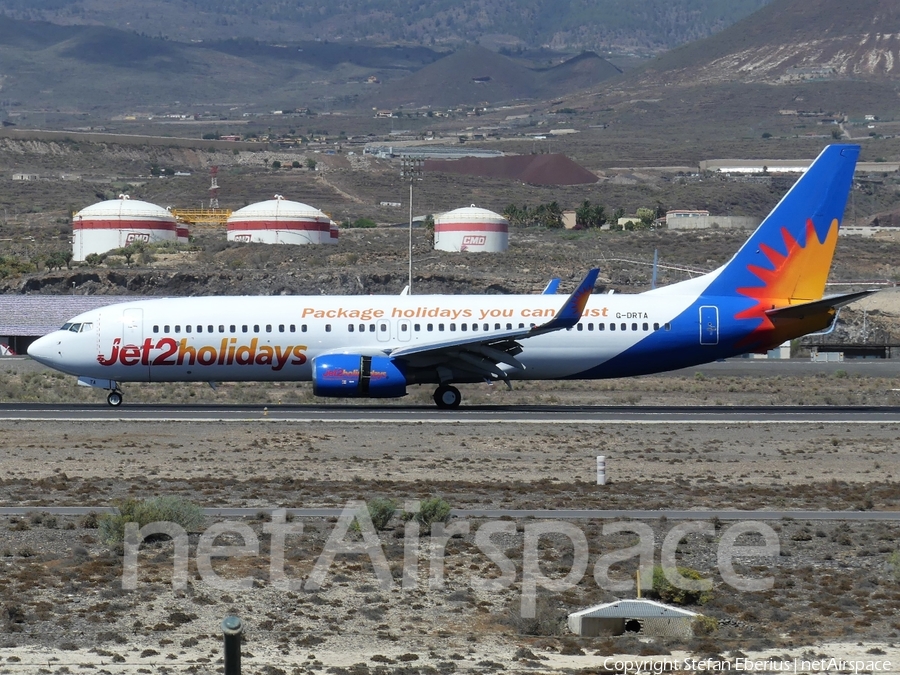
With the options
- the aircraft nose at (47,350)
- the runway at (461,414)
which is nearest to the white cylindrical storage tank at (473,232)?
the runway at (461,414)

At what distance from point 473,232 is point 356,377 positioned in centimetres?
6865

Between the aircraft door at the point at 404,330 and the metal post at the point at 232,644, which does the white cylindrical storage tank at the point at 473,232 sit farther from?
the metal post at the point at 232,644

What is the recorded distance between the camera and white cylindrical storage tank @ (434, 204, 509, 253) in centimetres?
10806

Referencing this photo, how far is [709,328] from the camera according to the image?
41.9 m

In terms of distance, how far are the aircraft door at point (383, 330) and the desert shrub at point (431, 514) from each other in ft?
65.8

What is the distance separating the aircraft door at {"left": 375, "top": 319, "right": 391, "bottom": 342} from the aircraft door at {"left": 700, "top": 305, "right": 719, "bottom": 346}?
9.55 m

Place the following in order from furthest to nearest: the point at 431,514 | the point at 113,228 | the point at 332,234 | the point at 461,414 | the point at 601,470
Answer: the point at 332,234
the point at 113,228
the point at 461,414
the point at 601,470
the point at 431,514

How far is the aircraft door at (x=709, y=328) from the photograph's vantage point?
41.9 m

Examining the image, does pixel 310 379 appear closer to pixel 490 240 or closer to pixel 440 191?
pixel 490 240

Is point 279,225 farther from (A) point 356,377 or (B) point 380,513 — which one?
(B) point 380,513

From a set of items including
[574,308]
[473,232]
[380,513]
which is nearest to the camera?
[380,513]

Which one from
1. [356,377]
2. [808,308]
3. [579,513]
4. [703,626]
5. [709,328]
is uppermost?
[808,308]

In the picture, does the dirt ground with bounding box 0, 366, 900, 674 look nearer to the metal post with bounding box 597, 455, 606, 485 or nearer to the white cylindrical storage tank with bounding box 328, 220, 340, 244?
the metal post with bounding box 597, 455, 606, 485

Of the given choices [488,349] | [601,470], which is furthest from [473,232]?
[601,470]
